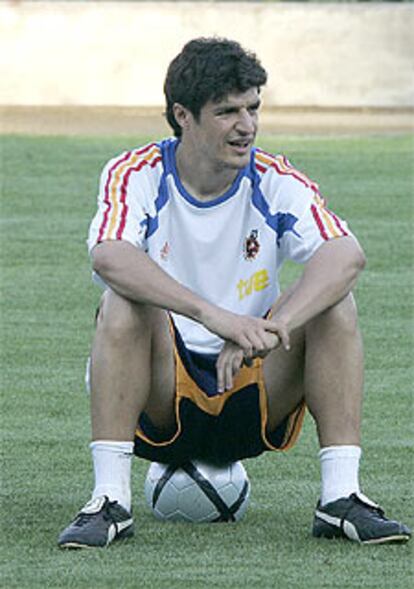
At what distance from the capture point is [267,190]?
233 inches

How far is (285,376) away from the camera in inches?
228

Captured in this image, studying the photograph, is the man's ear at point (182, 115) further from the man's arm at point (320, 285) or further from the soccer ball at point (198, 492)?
the soccer ball at point (198, 492)

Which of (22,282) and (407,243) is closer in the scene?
(22,282)

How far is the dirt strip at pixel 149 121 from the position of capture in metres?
20.6

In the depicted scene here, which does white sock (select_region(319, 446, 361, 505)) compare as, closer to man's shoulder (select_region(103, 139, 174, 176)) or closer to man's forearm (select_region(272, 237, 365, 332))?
man's forearm (select_region(272, 237, 365, 332))

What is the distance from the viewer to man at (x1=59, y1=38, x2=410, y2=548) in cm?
559

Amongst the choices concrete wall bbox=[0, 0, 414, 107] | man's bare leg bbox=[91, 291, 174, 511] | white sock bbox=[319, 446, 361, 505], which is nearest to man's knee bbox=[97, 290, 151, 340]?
man's bare leg bbox=[91, 291, 174, 511]

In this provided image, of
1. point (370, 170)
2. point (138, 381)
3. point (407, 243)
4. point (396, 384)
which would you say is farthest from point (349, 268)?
point (370, 170)

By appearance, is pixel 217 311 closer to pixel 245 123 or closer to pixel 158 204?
pixel 158 204

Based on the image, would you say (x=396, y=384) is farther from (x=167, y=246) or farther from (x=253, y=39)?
(x=253, y=39)

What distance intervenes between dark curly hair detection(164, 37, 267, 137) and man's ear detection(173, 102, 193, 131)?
1cm

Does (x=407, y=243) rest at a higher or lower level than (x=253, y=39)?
higher

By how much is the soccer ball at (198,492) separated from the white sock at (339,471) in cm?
32

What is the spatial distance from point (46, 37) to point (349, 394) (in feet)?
58.2
